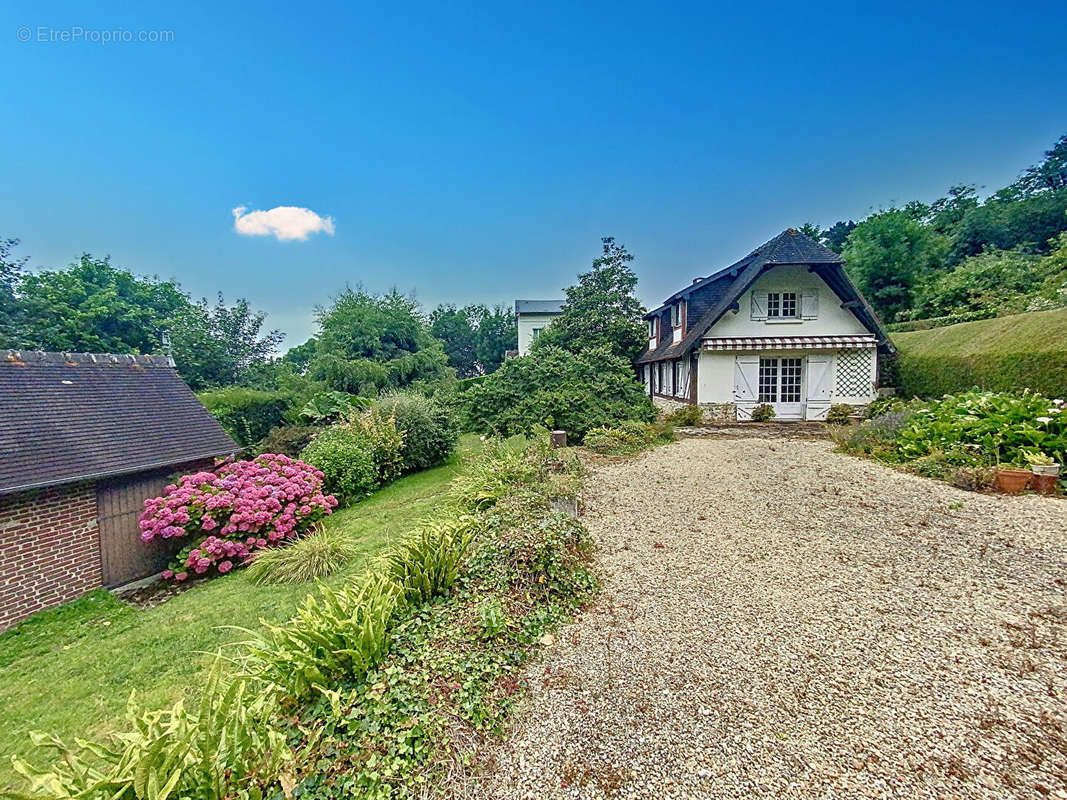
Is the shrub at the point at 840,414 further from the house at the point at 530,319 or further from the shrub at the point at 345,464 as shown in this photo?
the house at the point at 530,319

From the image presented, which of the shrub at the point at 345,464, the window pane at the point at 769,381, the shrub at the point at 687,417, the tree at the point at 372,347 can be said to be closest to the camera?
the shrub at the point at 345,464

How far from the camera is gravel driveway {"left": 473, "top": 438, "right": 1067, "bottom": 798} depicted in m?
2.16

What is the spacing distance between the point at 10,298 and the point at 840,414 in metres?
36.0

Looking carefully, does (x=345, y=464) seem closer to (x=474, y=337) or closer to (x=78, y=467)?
(x=78, y=467)

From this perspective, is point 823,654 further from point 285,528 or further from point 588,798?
point 285,528

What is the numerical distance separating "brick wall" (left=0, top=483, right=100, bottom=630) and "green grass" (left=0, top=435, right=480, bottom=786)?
10.1 inches

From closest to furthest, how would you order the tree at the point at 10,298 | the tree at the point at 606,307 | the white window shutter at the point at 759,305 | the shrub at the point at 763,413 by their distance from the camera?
1. the shrub at the point at 763,413
2. the white window shutter at the point at 759,305
3. the tree at the point at 10,298
4. the tree at the point at 606,307

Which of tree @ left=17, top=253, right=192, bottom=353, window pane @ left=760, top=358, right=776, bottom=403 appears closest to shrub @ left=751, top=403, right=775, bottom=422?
window pane @ left=760, top=358, right=776, bottom=403

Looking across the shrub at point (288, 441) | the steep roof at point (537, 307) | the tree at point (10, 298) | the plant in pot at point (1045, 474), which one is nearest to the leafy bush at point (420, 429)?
the shrub at point (288, 441)

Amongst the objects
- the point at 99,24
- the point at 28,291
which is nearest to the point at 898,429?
the point at 99,24

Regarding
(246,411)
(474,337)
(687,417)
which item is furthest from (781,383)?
(474,337)

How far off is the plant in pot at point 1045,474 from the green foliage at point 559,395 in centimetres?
822

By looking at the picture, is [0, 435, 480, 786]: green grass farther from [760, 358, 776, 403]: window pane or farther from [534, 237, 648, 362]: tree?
[534, 237, 648, 362]: tree

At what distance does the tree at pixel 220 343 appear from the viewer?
22.3 metres
